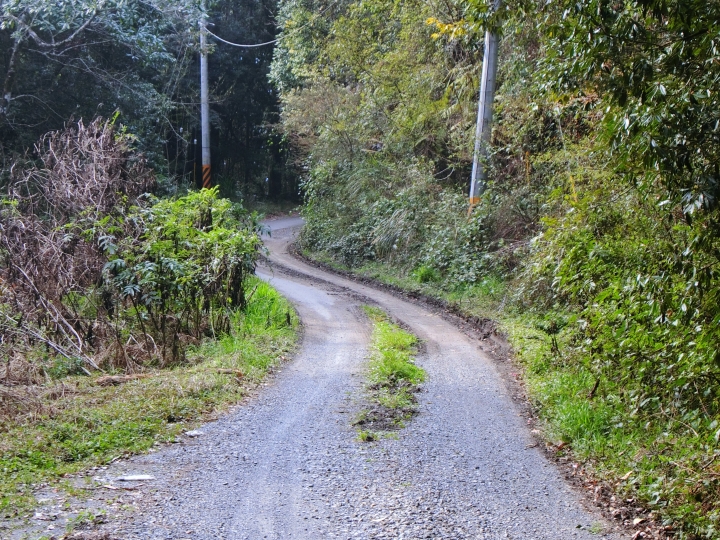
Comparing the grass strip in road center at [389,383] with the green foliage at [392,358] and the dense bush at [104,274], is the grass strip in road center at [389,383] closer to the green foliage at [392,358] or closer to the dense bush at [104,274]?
the green foliage at [392,358]

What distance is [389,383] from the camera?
28.4ft

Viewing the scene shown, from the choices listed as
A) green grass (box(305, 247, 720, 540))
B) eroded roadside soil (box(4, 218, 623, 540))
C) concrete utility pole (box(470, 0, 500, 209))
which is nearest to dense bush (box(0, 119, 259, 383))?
eroded roadside soil (box(4, 218, 623, 540))

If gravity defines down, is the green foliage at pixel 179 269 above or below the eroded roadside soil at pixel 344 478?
above

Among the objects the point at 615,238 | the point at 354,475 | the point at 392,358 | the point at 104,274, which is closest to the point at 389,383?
the point at 392,358

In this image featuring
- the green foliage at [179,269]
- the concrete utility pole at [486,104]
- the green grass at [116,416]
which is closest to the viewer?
the green grass at [116,416]

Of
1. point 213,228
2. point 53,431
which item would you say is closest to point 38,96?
point 213,228

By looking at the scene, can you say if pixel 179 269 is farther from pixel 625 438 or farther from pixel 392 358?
pixel 625 438

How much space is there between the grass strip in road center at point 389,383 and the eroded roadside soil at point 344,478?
171 millimetres

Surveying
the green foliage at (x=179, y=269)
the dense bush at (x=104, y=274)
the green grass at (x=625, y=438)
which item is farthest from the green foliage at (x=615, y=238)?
the dense bush at (x=104, y=274)

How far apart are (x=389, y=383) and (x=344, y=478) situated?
10.7ft

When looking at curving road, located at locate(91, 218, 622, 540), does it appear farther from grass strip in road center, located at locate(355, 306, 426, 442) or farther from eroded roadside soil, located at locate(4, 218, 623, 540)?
grass strip in road center, located at locate(355, 306, 426, 442)

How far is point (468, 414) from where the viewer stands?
750cm

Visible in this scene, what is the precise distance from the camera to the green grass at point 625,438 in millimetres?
4617

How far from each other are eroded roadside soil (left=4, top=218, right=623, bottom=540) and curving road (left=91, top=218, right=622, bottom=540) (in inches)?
0.5
